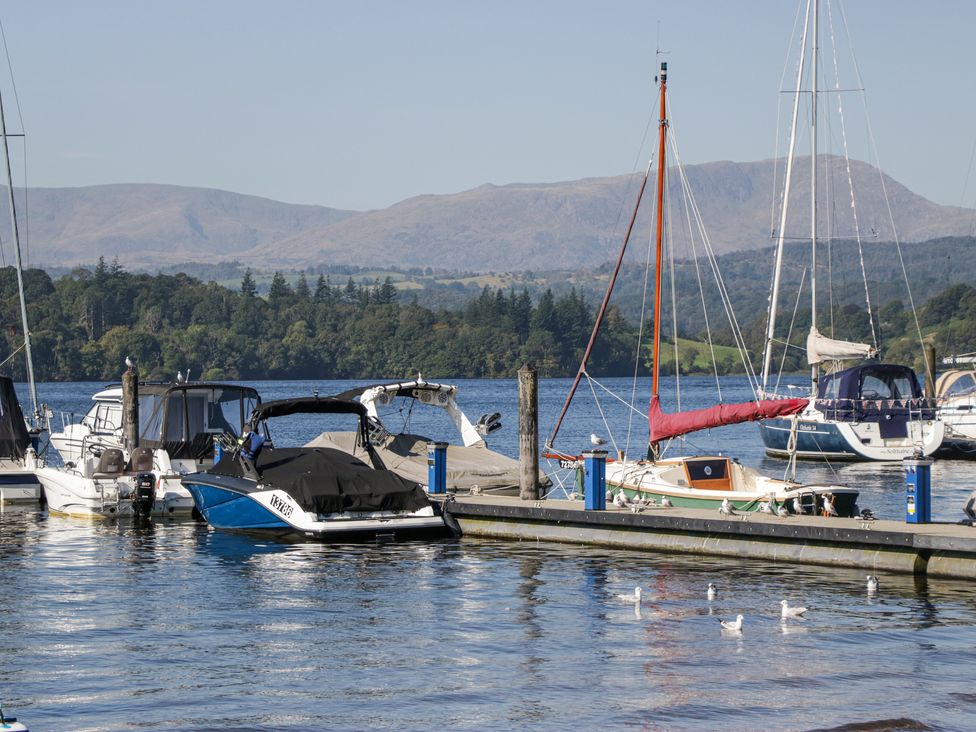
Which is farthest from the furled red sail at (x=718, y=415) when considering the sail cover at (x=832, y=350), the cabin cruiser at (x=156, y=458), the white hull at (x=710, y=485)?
the sail cover at (x=832, y=350)

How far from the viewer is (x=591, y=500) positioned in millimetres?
29750

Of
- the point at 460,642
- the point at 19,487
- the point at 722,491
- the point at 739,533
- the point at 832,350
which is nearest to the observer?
the point at 460,642

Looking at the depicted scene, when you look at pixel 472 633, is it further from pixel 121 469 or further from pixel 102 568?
pixel 121 469

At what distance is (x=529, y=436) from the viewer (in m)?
31.8

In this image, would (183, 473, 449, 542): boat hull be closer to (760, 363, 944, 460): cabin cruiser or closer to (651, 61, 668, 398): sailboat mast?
(651, 61, 668, 398): sailboat mast

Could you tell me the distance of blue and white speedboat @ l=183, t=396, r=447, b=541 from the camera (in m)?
A: 29.5

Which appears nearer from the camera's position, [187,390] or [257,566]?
[257,566]

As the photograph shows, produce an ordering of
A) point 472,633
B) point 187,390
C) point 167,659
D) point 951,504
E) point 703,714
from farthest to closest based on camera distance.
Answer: point 951,504
point 187,390
point 472,633
point 167,659
point 703,714

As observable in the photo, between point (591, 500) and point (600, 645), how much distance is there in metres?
9.33

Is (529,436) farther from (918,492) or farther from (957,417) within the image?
(957,417)

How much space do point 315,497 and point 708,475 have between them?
914cm

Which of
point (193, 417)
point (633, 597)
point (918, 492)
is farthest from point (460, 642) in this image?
point (193, 417)

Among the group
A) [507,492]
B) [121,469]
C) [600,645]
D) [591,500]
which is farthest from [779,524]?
[121,469]

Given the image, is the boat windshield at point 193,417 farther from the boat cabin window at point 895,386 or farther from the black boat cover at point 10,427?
the boat cabin window at point 895,386
